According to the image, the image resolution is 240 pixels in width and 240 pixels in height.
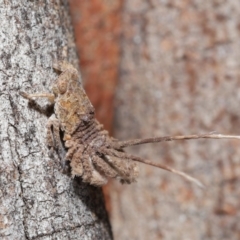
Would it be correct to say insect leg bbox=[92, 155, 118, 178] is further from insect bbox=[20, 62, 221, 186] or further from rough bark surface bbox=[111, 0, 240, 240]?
rough bark surface bbox=[111, 0, 240, 240]

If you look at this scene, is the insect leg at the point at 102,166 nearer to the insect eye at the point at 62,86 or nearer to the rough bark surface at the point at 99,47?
the insect eye at the point at 62,86

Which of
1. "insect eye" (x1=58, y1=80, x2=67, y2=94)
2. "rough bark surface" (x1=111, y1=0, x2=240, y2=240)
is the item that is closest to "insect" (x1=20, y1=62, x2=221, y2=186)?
"insect eye" (x1=58, y1=80, x2=67, y2=94)

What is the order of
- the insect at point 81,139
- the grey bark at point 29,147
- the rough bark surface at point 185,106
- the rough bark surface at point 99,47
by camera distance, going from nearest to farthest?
the grey bark at point 29,147 < the insect at point 81,139 < the rough bark surface at point 185,106 < the rough bark surface at point 99,47

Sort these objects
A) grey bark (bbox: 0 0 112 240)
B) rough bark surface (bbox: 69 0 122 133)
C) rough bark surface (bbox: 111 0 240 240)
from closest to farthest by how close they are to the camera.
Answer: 1. grey bark (bbox: 0 0 112 240)
2. rough bark surface (bbox: 111 0 240 240)
3. rough bark surface (bbox: 69 0 122 133)

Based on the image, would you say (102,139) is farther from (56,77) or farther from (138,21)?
(138,21)

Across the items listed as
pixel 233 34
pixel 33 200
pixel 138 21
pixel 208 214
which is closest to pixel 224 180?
pixel 208 214

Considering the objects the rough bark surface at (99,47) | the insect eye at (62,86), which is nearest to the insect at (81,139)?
the insect eye at (62,86)
